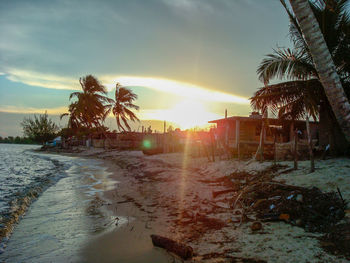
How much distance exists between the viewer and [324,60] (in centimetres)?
450

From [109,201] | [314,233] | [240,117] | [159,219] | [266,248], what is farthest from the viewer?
[240,117]

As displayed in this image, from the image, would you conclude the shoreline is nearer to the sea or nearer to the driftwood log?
the driftwood log

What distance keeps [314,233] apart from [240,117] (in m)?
16.2

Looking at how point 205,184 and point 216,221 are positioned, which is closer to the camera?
point 216,221

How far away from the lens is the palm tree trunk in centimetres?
443

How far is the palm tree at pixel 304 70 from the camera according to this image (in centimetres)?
948

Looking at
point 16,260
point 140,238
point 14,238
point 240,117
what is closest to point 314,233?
point 140,238

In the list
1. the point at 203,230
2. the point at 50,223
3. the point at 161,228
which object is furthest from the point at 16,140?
the point at 203,230

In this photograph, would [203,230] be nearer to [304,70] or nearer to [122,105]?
[304,70]

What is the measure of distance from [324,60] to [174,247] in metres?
4.18

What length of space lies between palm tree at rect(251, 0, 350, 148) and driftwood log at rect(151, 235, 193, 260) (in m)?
8.42

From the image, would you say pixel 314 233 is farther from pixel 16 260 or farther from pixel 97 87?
pixel 97 87

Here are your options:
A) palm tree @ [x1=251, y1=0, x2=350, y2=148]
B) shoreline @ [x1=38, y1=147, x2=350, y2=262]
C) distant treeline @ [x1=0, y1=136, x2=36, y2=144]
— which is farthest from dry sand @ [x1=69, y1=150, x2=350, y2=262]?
distant treeline @ [x1=0, y1=136, x2=36, y2=144]

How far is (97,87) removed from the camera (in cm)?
3566
